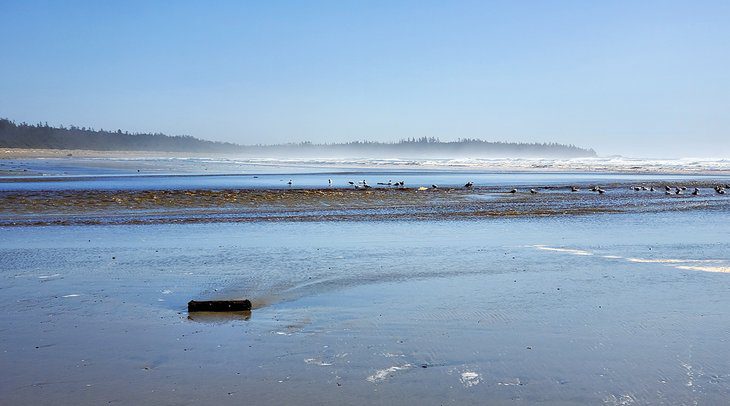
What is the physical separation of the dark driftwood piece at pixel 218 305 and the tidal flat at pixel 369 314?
0.57 feet

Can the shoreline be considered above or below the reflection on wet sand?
above

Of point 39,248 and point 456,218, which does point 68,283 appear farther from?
point 456,218

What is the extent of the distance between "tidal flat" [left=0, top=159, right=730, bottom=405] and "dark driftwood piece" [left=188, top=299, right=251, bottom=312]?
0.17 meters

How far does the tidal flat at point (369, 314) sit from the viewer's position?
570 cm

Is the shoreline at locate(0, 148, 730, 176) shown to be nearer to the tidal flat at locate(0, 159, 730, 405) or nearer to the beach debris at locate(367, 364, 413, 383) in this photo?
the tidal flat at locate(0, 159, 730, 405)

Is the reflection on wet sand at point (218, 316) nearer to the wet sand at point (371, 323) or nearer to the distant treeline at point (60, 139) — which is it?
the wet sand at point (371, 323)

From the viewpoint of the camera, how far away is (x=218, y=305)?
8.32 m

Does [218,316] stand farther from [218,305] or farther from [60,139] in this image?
[60,139]

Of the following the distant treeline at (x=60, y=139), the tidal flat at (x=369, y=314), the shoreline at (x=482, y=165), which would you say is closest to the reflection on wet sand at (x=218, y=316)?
the tidal flat at (x=369, y=314)

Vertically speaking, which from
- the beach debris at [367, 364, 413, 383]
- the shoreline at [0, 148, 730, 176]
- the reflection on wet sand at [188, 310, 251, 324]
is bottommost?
the reflection on wet sand at [188, 310, 251, 324]

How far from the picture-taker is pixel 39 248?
13.9 metres

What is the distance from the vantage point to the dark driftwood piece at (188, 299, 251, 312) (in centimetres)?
830

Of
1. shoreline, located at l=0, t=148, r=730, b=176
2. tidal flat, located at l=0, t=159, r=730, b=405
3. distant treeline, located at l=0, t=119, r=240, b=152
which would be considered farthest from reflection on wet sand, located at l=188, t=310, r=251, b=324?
distant treeline, located at l=0, t=119, r=240, b=152

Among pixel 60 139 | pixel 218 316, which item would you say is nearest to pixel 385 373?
pixel 218 316
